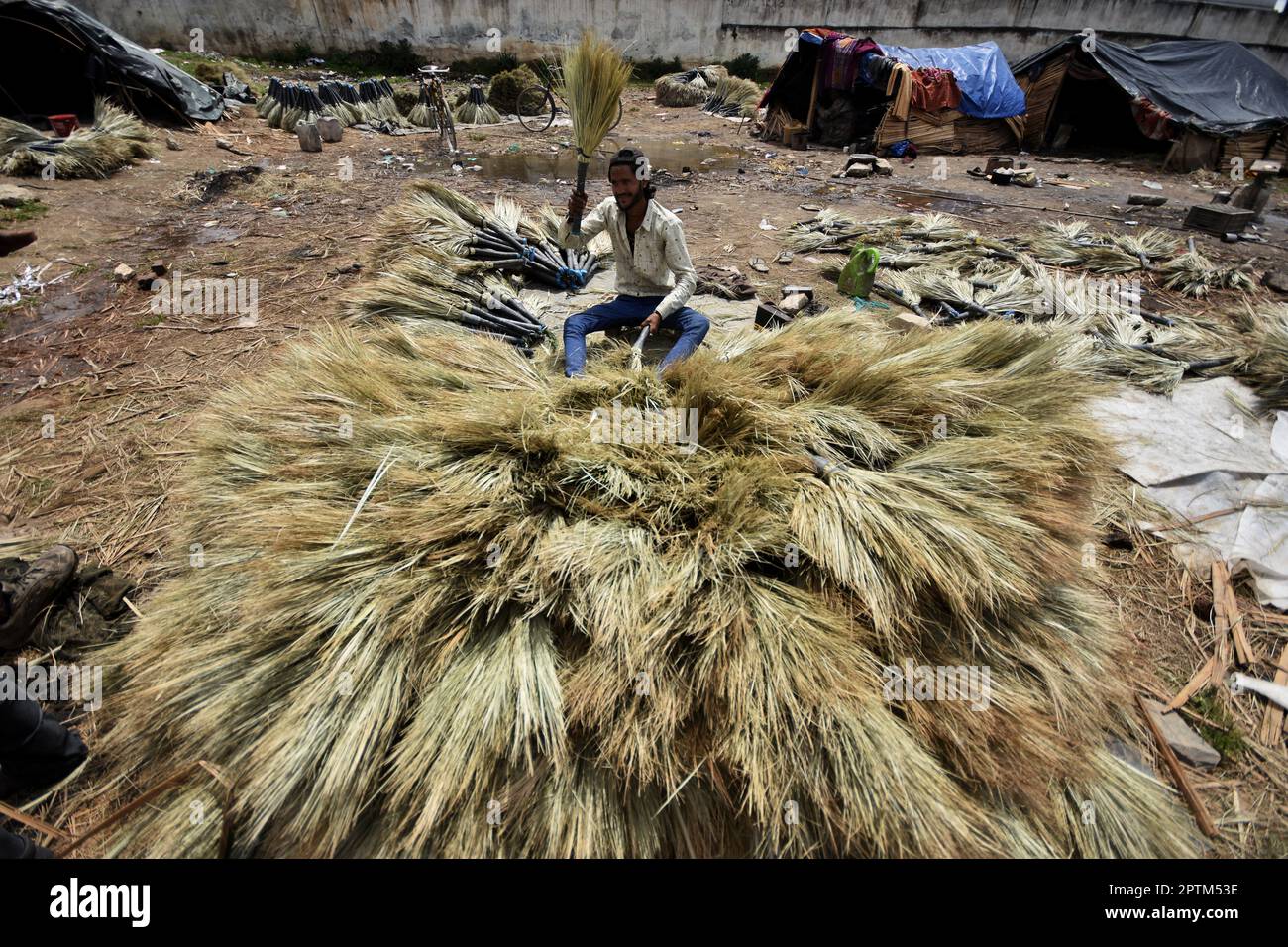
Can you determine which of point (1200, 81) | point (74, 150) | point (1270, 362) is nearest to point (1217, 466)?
point (1270, 362)

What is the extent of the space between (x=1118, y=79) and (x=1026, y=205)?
5996 millimetres

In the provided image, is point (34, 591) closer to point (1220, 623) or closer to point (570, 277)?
point (570, 277)

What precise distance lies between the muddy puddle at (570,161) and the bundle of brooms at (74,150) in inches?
156

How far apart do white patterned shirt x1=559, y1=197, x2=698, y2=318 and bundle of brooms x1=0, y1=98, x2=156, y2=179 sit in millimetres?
7303

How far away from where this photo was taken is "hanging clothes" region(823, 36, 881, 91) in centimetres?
1080

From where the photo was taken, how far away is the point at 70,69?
8.45 metres

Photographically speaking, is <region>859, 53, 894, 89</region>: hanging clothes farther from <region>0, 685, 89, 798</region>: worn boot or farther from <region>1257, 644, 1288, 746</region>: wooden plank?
<region>0, 685, 89, 798</region>: worn boot

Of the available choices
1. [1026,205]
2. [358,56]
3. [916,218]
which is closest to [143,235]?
[916,218]

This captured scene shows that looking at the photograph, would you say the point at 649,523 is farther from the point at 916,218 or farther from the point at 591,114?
the point at 916,218

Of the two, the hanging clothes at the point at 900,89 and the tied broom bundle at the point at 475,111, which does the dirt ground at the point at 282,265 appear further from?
the hanging clothes at the point at 900,89

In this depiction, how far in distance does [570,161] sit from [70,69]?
8014mm

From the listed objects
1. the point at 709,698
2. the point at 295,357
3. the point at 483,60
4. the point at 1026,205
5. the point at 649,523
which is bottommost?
the point at 709,698

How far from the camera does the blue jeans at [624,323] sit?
3057 millimetres

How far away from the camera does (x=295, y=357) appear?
2.45 m
